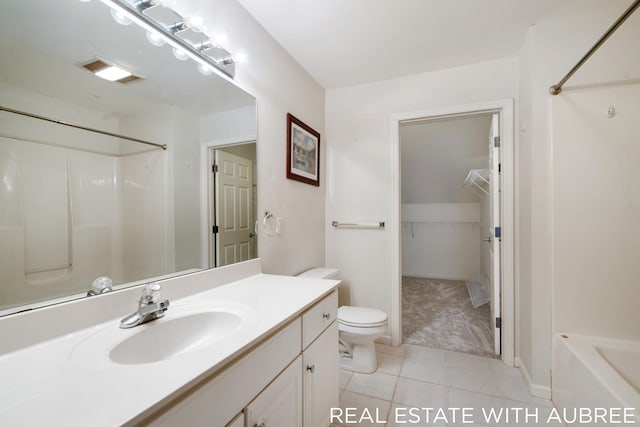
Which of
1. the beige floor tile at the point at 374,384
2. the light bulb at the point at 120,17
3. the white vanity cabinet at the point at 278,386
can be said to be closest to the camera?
the white vanity cabinet at the point at 278,386

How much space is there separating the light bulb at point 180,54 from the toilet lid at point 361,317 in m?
1.79

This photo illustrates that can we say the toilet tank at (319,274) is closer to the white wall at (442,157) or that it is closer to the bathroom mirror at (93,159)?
the bathroom mirror at (93,159)

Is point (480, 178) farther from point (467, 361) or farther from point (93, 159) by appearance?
point (93, 159)

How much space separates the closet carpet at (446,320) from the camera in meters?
2.32

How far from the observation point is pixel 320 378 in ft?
4.00

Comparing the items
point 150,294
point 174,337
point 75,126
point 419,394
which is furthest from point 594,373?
point 75,126

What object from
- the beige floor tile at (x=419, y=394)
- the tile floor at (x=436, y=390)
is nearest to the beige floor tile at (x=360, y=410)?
the tile floor at (x=436, y=390)

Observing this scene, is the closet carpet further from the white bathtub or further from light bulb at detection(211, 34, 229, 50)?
light bulb at detection(211, 34, 229, 50)

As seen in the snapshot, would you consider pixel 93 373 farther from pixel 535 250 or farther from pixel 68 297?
pixel 535 250

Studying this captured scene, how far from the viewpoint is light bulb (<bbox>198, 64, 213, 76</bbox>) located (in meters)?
1.29

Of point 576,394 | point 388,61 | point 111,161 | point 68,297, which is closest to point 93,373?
point 68,297

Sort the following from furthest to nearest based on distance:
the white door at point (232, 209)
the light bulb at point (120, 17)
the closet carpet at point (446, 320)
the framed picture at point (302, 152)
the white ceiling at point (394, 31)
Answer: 1. the closet carpet at point (446, 320)
2. the framed picture at point (302, 152)
3. the white ceiling at point (394, 31)
4. the white door at point (232, 209)
5. the light bulb at point (120, 17)

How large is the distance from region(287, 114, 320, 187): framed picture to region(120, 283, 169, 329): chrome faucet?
122cm

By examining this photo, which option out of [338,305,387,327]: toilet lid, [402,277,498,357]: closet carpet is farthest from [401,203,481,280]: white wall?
[338,305,387,327]: toilet lid
